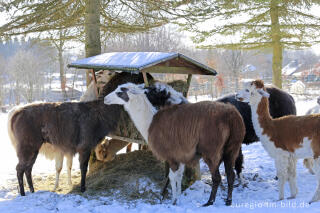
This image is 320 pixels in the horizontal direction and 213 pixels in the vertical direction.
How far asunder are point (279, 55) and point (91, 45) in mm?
7862

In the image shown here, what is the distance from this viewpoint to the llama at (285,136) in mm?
4555

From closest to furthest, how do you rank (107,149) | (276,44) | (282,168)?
1. (282,168)
2. (107,149)
3. (276,44)

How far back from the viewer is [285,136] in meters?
4.80

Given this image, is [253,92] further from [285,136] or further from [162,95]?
[162,95]

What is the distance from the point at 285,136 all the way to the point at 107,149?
167 inches

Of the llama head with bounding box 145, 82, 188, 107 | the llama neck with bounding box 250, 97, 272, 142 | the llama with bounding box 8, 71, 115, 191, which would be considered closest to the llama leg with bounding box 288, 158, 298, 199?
the llama neck with bounding box 250, 97, 272, 142

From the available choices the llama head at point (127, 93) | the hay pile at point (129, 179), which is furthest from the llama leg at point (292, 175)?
the llama head at point (127, 93)

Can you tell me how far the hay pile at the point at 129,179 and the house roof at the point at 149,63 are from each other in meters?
2.04

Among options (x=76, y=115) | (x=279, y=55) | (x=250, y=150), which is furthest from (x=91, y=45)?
(x=279, y=55)

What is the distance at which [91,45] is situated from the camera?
8055mm

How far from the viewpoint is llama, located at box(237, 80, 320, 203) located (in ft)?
14.9

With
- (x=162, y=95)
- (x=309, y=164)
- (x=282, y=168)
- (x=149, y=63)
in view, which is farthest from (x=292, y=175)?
(x=149, y=63)

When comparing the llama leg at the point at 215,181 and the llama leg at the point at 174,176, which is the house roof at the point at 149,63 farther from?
the llama leg at the point at 215,181

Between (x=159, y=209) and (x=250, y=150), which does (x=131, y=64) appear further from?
(x=250, y=150)
